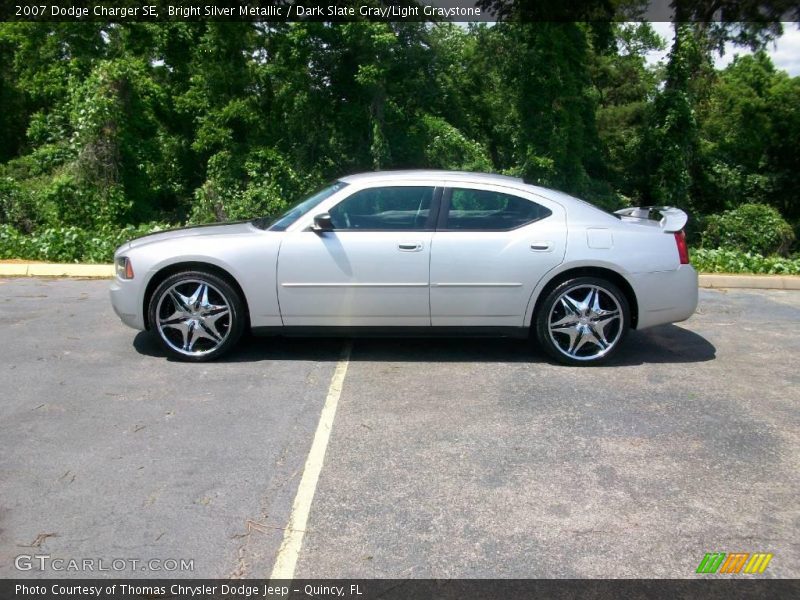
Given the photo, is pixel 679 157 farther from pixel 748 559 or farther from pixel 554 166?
pixel 748 559

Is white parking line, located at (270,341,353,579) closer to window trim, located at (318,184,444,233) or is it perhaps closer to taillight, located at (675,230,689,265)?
window trim, located at (318,184,444,233)

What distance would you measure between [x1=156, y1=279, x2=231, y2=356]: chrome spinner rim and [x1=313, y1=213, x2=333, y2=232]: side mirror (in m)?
0.92

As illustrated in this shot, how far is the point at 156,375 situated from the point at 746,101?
1861 cm

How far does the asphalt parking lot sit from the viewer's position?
3.36 meters

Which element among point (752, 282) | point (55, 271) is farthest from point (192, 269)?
point (752, 282)

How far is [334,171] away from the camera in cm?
1305

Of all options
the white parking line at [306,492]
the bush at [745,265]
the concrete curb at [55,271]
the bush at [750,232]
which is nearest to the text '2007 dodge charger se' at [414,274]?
the white parking line at [306,492]

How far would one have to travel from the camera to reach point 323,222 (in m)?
5.83

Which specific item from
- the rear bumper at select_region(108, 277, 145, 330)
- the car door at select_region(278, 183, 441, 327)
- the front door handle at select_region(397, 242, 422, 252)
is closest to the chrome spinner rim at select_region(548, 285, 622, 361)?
the car door at select_region(278, 183, 441, 327)

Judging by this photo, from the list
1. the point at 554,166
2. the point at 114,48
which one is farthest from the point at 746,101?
the point at 114,48

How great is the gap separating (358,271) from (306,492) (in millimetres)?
2324

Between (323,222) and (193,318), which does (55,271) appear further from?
(323,222)

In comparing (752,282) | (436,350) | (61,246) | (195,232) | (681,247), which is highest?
(195,232)

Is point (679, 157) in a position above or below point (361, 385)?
above
